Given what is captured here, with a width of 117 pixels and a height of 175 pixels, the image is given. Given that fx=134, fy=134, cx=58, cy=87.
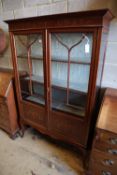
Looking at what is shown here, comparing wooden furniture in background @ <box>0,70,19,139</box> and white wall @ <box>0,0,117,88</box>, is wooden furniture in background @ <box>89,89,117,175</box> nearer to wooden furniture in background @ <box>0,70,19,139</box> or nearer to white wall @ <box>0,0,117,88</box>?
white wall @ <box>0,0,117,88</box>

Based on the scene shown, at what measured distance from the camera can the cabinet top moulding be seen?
3.39ft

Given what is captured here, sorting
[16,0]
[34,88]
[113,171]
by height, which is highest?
[16,0]

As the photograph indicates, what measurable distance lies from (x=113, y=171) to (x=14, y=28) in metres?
1.79

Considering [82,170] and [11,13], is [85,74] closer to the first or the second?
[82,170]

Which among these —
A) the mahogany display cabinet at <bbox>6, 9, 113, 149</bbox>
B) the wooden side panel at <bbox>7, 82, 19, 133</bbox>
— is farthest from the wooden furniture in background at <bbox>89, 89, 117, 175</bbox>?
the wooden side panel at <bbox>7, 82, 19, 133</bbox>

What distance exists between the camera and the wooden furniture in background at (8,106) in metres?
1.83

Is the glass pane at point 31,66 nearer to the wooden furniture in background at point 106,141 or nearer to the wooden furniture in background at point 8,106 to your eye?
the wooden furniture in background at point 8,106

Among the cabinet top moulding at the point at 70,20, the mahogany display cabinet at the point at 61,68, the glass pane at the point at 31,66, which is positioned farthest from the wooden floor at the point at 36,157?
the cabinet top moulding at the point at 70,20

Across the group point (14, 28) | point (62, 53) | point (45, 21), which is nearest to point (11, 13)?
point (14, 28)

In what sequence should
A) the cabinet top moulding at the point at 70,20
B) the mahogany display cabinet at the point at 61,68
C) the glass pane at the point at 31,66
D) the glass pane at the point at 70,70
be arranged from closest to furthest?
the cabinet top moulding at the point at 70,20 → the mahogany display cabinet at the point at 61,68 → the glass pane at the point at 70,70 → the glass pane at the point at 31,66

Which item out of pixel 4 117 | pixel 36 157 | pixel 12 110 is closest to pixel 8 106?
pixel 12 110

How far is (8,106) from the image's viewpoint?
187 cm

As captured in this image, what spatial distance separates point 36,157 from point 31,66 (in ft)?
3.91

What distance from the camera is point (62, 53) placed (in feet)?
4.78
